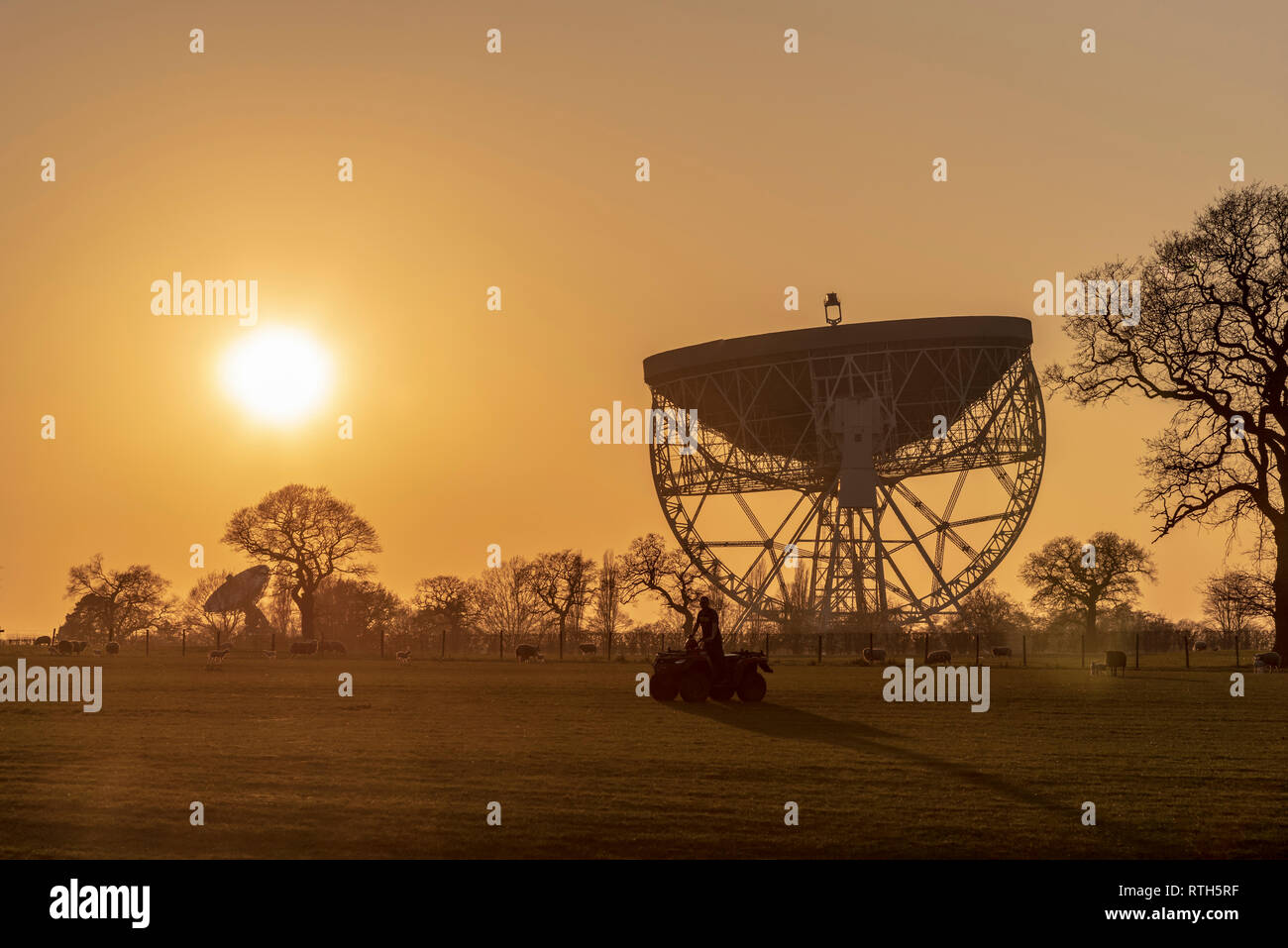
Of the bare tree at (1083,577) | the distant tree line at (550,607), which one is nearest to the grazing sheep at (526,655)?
the distant tree line at (550,607)

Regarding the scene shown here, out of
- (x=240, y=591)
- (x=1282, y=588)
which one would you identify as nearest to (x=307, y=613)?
(x=240, y=591)

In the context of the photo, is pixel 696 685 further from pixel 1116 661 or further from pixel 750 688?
pixel 1116 661

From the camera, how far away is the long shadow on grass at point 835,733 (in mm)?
15609

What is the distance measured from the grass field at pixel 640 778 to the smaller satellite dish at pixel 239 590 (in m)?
64.0

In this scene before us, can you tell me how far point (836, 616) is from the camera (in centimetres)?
6219

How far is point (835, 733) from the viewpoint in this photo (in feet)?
73.5

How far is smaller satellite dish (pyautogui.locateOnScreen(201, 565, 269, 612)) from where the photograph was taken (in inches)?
3647

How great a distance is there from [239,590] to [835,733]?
76238 millimetres

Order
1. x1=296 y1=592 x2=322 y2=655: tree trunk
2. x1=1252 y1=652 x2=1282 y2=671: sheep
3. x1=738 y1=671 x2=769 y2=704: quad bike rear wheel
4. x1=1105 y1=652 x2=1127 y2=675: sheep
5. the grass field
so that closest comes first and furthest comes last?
the grass field
x1=738 y1=671 x2=769 y2=704: quad bike rear wheel
x1=1105 y1=652 x2=1127 y2=675: sheep
x1=1252 y1=652 x2=1282 y2=671: sheep
x1=296 y1=592 x2=322 y2=655: tree trunk

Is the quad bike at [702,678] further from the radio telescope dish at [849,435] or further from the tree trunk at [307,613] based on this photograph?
the tree trunk at [307,613]

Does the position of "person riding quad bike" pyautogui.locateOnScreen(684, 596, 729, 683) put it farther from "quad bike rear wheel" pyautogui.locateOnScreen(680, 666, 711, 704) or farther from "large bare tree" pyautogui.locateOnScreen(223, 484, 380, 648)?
"large bare tree" pyautogui.locateOnScreen(223, 484, 380, 648)

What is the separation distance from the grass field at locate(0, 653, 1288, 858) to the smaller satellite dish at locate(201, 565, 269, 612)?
63956 mm

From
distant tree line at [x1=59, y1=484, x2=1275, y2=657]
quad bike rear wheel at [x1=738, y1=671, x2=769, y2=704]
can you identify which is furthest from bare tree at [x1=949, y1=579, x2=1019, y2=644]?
quad bike rear wheel at [x1=738, y1=671, x2=769, y2=704]
